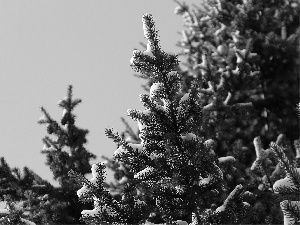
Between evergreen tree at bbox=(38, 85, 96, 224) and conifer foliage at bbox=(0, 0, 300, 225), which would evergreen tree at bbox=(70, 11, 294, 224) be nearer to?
conifer foliage at bbox=(0, 0, 300, 225)

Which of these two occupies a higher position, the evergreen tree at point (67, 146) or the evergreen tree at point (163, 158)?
the evergreen tree at point (67, 146)

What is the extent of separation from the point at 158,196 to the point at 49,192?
3330 millimetres

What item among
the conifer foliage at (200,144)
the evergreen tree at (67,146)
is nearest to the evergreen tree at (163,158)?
the conifer foliage at (200,144)

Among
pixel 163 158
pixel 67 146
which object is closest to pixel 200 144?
pixel 163 158

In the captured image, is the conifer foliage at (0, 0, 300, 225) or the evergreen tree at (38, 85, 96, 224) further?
the evergreen tree at (38, 85, 96, 224)

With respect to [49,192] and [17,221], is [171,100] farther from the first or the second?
[49,192]

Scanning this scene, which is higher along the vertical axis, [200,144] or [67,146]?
[67,146]

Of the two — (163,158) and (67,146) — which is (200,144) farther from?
(67,146)

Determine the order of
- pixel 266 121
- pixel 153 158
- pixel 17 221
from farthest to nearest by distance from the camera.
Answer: pixel 266 121
pixel 17 221
pixel 153 158

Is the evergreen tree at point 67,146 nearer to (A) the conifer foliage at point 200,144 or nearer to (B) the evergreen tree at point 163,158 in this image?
(A) the conifer foliage at point 200,144

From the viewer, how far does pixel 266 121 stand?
8.73m

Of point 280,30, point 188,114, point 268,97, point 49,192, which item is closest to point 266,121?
point 268,97

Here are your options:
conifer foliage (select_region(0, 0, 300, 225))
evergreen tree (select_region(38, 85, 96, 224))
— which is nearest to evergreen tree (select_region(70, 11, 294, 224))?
conifer foliage (select_region(0, 0, 300, 225))

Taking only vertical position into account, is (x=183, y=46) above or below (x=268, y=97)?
above
